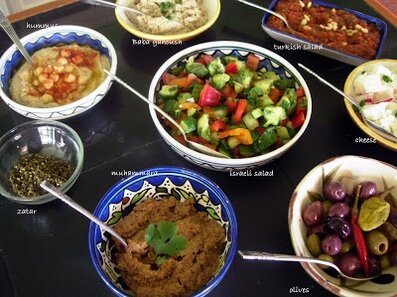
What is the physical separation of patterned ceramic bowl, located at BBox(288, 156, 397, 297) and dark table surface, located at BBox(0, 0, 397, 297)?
0.39 ft

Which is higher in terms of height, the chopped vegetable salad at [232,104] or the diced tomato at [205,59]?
the diced tomato at [205,59]

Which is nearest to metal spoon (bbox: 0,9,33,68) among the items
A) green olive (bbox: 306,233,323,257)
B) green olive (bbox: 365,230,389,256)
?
green olive (bbox: 306,233,323,257)

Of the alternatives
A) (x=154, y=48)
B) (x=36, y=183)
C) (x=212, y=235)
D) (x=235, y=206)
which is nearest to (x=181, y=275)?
(x=212, y=235)

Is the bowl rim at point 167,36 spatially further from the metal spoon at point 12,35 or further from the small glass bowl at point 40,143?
the small glass bowl at point 40,143

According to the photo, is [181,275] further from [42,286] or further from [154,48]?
[154,48]

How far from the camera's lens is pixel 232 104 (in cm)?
129

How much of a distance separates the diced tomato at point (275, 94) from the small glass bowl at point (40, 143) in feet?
1.88

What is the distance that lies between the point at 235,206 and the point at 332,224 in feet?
0.93

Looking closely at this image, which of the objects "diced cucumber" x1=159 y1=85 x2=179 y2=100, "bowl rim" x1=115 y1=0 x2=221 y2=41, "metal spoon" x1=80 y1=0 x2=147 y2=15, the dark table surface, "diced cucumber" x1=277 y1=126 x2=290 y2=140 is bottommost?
the dark table surface

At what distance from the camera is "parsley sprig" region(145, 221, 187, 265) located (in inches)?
38.7

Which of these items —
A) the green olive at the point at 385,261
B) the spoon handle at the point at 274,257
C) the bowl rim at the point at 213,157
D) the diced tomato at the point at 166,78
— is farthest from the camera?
the diced tomato at the point at 166,78

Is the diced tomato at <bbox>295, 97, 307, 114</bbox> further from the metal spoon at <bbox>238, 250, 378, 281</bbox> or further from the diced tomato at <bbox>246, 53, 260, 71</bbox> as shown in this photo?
the metal spoon at <bbox>238, 250, 378, 281</bbox>

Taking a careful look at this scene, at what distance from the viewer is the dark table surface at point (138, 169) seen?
1062 millimetres

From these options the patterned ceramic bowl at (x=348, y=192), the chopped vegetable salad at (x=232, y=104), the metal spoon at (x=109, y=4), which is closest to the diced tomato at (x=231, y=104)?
the chopped vegetable salad at (x=232, y=104)
